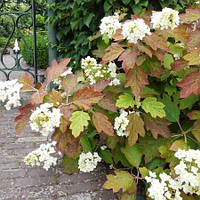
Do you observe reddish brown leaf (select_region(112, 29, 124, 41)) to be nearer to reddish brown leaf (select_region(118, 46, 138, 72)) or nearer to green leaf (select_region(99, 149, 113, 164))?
reddish brown leaf (select_region(118, 46, 138, 72))

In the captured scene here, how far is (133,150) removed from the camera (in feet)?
4.50

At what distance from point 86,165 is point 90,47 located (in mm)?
1296

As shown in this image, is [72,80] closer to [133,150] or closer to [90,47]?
[133,150]

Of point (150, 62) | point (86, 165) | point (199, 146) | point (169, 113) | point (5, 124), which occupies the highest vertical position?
point (150, 62)

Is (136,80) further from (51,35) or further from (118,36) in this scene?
(51,35)

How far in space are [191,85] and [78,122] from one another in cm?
53

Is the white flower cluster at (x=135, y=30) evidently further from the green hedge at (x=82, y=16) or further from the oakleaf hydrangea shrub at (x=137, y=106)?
the green hedge at (x=82, y=16)

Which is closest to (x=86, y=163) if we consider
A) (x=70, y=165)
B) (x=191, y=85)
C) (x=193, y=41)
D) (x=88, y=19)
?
(x=70, y=165)

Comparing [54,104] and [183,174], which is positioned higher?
[54,104]

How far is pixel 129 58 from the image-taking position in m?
1.12

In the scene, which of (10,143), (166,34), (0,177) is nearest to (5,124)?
(10,143)

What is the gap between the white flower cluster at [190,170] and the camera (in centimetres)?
95

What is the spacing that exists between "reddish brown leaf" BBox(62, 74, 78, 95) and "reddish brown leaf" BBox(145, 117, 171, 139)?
16.3 inches

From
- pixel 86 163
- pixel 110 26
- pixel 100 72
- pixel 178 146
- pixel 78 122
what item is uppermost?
pixel 110 26
